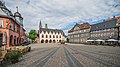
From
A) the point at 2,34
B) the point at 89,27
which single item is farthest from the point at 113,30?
the point at 2,34

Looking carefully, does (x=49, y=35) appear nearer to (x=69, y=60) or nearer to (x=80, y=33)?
(x=80, y=33)

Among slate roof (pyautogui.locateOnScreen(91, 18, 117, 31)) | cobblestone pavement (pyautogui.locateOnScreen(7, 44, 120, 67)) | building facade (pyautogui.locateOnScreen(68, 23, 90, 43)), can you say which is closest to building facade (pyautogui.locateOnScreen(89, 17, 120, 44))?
slate roof (pyautogui.locateOnScreen(91, 18, 117, 31))

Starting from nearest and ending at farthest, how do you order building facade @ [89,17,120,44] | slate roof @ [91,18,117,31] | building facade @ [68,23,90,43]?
building facade @ [89,17,120,44] → slate roof @ [91,18,117,31] → building facade @ [68,23,90,43]

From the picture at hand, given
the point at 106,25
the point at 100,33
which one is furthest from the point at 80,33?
the point at 106,25

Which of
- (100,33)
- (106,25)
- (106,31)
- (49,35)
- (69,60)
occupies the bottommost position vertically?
(69,60)

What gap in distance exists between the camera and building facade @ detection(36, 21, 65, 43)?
106m

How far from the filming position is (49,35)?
110812 mm

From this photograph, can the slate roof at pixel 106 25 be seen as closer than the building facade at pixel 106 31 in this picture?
No

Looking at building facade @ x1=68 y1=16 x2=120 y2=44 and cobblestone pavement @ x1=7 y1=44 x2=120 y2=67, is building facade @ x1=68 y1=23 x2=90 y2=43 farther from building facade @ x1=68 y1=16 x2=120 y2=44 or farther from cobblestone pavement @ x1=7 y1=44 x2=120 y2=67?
cobblestone pavement @ x1=7 y1=44 x2=120 y2=67

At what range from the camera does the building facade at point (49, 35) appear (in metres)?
106

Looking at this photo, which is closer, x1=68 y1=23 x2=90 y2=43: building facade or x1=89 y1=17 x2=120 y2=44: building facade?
x1=89 y1=17 x2=120 y2=44: building facade

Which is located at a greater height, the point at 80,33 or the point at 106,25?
the point at 106,25

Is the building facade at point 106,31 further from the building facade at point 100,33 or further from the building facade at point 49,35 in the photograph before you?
the building facade at point 49,35

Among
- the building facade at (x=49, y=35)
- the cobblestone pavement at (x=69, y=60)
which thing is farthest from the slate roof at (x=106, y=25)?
Result: the cobblestone pavement at (x=69, y=60)
